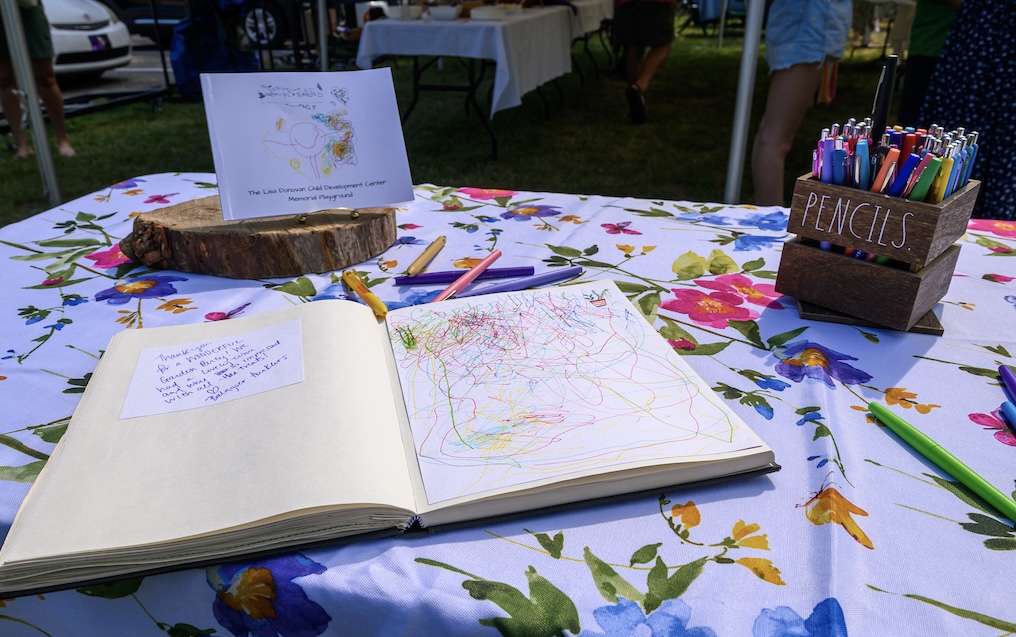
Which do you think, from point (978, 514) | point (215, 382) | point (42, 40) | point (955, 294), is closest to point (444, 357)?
point (215, 382)

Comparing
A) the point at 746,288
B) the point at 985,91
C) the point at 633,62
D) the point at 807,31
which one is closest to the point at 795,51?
the point at 807,31

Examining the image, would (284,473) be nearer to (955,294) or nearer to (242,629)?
(242,629)

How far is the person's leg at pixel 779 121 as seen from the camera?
1.86 m

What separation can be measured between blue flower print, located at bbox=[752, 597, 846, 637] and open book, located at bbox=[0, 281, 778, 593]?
0.12m

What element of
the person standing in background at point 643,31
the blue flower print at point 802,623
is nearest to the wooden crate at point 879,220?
the blue flower print at point 802,623

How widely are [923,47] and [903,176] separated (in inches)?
69.1

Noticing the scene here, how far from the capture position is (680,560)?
460 mm

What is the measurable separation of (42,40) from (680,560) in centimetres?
425

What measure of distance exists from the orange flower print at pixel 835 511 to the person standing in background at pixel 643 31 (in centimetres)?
452

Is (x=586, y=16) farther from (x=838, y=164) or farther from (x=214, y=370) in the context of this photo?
(x=214, y=370)

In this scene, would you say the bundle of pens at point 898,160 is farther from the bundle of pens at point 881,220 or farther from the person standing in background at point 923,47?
the person standing in background at point 923,47

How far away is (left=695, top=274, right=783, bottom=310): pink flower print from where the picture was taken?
84 cm

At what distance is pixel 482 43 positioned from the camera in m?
3.67

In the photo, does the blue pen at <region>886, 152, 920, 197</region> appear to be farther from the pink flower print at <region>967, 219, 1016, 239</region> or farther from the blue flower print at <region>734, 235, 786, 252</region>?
the pink flower print at <region>967, 219, 1016, 239</region>
